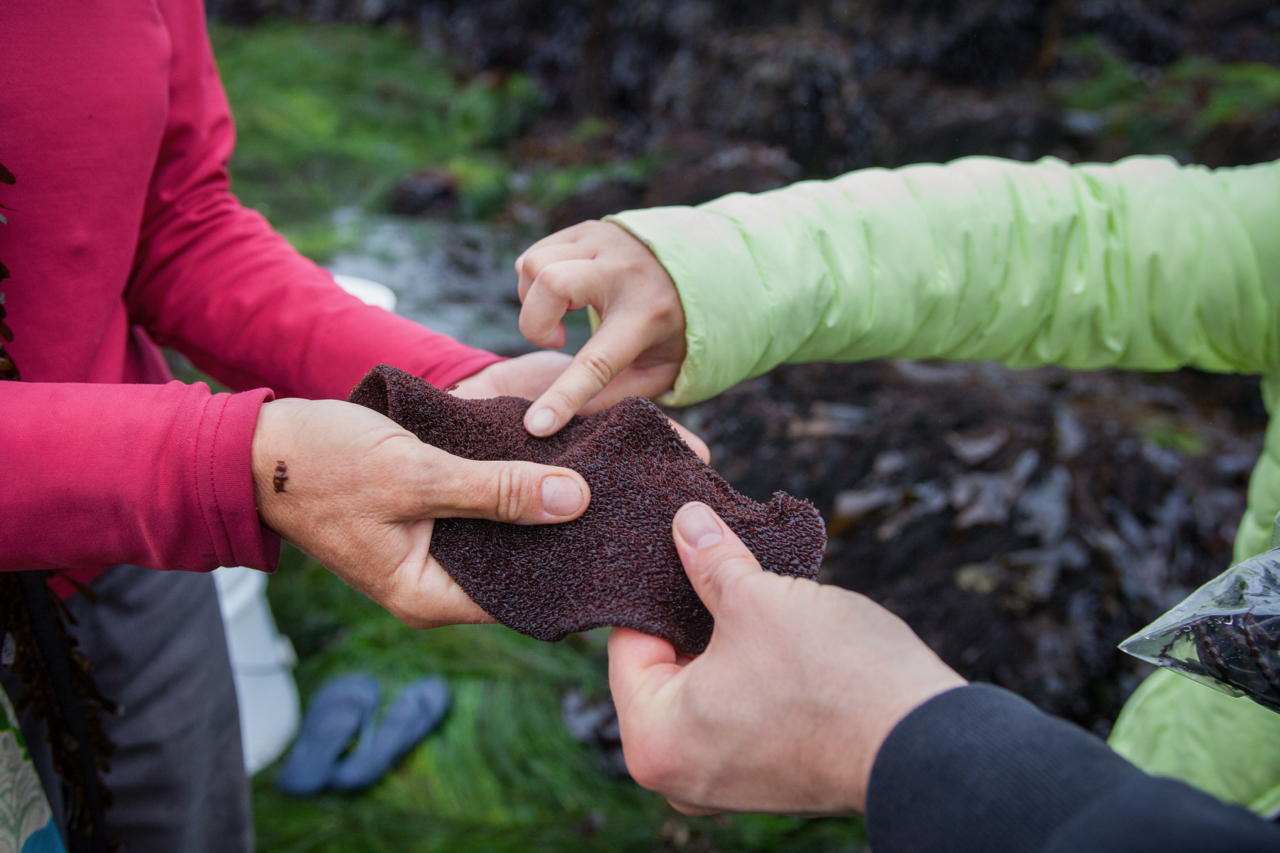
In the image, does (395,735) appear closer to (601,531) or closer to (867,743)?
(601,531)

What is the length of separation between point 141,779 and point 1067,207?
6.89 feet

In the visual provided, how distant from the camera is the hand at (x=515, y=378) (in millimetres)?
1366

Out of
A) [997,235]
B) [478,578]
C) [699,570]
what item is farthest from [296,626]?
[997,235]

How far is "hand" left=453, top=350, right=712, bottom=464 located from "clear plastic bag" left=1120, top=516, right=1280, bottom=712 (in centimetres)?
78

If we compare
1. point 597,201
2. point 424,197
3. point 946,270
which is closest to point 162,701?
point 946,270

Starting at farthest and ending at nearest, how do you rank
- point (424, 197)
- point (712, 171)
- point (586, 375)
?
point (424, 197)
point (712, 171)
point (586, 375)

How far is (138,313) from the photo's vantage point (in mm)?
1342

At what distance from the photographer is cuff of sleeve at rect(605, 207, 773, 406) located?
1250mm

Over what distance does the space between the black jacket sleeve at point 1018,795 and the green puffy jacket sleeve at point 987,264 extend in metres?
0.77

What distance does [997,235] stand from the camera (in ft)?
4.45

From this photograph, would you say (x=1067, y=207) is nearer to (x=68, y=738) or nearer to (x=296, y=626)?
(x=68, y=738)

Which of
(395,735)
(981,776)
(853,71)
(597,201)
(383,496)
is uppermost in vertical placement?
(853,71)

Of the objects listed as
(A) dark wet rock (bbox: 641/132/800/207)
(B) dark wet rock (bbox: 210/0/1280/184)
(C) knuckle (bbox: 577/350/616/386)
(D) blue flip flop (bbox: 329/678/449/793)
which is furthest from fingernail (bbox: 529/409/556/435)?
(B) dark wet rock (bbox: 210/0/1280/184)

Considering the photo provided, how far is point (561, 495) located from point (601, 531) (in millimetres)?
89
